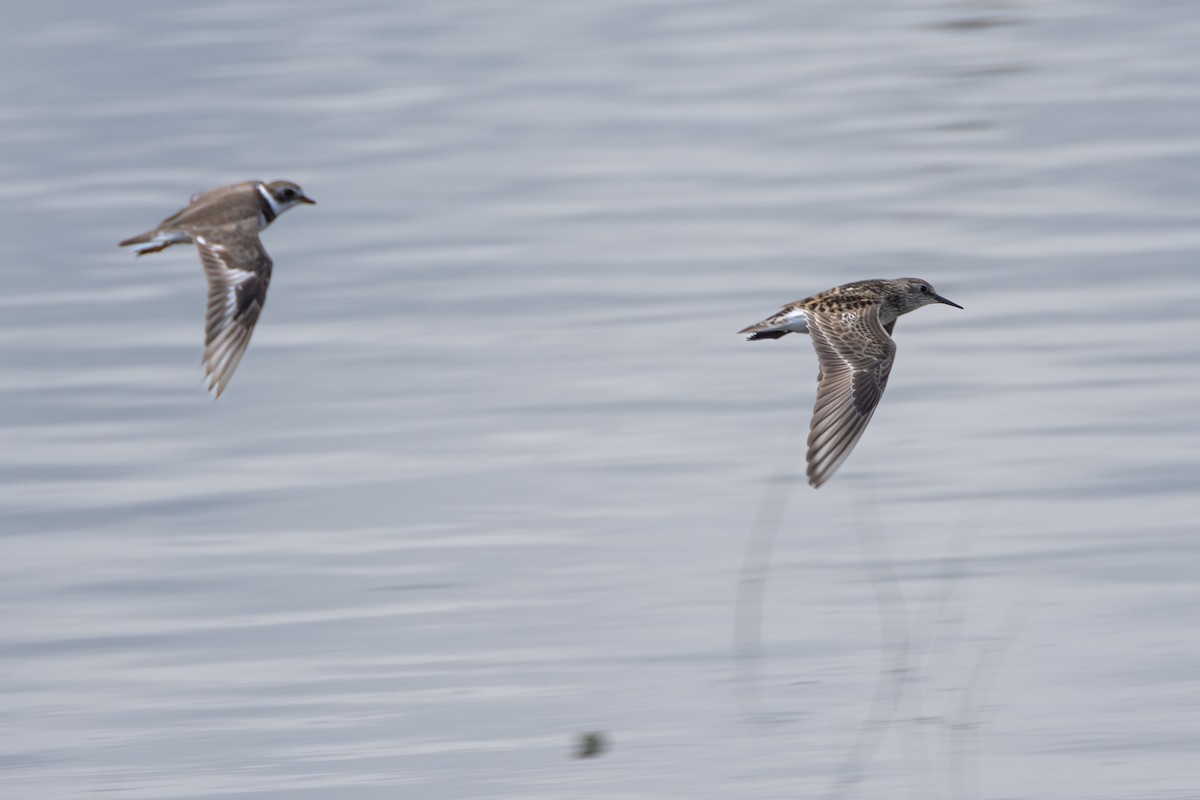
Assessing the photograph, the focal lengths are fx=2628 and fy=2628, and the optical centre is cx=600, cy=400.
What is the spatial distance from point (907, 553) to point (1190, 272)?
Result: 17.3ft

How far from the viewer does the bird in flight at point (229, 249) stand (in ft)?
32.7

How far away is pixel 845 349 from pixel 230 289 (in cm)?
246

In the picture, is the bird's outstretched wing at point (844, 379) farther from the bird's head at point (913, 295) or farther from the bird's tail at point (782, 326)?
the bird's head at point (913, 295)

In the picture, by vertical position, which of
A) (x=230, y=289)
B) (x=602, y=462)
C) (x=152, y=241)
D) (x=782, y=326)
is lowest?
(x=602, y=462)

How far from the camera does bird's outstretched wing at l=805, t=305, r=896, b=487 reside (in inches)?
388

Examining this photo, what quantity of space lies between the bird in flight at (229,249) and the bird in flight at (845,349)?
2.03m

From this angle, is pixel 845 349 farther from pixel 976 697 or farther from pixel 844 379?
pixel 976 697

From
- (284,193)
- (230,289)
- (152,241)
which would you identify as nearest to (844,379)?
(230,289)

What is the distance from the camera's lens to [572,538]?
11.7 m

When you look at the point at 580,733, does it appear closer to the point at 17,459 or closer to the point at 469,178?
the point at 17,459

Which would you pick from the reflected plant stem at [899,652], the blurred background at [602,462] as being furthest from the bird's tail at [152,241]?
the reflected plant stem at [899,652]

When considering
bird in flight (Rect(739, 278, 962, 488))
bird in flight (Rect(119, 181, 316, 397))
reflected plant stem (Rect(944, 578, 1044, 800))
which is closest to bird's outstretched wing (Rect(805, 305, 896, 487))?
bird in flight (Rect(739, 278, 962, 488))

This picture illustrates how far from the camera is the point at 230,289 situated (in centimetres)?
1014

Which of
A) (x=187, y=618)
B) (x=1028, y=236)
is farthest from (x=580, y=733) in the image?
(x=1028, y=236)
